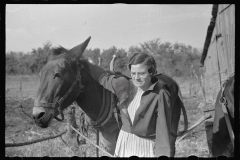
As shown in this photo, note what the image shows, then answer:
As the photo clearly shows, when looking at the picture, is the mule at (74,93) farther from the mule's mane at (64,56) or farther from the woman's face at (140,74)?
the woman's face at (140,74)

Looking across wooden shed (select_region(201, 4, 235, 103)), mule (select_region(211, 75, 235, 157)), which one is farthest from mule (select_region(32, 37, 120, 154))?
wooden shed (select_region(201, 4, 235, 103))

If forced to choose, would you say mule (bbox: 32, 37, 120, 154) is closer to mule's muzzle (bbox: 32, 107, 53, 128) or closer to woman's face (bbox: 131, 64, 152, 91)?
mule's muzzle (bbox: 32, 107, 53, 128)

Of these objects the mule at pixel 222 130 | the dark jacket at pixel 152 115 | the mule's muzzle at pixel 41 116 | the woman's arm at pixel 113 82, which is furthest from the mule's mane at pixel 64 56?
the mule at pixel 222 130

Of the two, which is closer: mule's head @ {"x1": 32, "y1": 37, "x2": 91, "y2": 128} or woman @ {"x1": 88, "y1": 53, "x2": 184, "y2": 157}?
woman @ {"x1": 88, "y1": 53, "x2": 184, "y2": 157}

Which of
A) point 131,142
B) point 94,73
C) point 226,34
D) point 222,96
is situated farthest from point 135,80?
point 226,34

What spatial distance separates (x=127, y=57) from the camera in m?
2.65

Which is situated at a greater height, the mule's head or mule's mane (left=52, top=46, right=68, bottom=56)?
mule's mane (left=52, top=46, right=68, bottom=56)

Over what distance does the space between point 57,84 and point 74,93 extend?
232mm

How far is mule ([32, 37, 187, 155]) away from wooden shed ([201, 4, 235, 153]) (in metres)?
0.69

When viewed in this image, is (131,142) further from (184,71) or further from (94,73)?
(184,71)

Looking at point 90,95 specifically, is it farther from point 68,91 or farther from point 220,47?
point 220,47

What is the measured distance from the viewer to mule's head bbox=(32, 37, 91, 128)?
6.23ft

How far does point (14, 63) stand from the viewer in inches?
134

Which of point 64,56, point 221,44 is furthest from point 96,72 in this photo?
point 221,44
